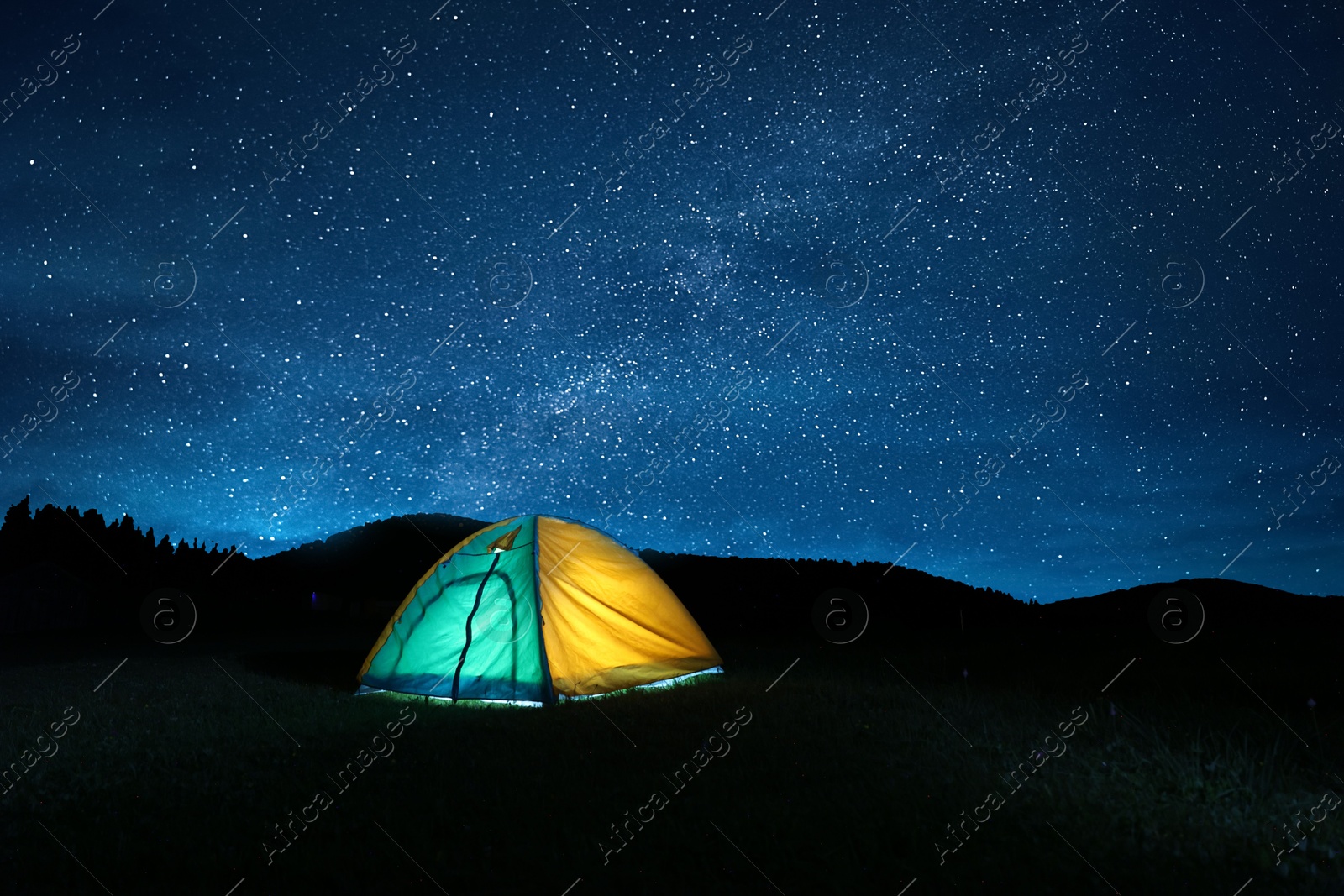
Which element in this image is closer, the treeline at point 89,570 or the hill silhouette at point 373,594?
the hill silhouette at point 373,594

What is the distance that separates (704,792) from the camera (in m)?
5.74

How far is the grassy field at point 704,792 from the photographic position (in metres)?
4.41

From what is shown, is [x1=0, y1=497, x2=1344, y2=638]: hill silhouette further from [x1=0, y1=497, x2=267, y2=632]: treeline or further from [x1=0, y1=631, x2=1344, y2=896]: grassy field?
[x1=0, y1=631, x2=1344, y2=896]: grassy field

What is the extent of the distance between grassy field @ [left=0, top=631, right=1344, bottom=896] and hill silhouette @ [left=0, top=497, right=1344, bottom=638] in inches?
410

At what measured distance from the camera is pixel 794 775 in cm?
607

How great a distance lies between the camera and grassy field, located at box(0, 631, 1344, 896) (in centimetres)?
441

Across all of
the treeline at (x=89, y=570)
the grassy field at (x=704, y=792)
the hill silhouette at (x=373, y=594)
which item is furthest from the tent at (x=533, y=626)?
the treeline at (x=89, y=570)

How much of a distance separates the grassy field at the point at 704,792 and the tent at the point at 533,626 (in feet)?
1.90

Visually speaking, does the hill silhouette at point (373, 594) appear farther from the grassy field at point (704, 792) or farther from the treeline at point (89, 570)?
the grassy field at point (704, 792)

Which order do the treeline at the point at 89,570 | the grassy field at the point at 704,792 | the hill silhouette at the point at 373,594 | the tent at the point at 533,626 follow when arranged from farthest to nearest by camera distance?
the treeline at the point at 89,570 → the hill silhouette at the point at 373,594 → the tent at the point at 533,626 → the grassy field at the point at 704,792

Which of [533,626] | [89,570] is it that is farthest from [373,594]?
[533,626]

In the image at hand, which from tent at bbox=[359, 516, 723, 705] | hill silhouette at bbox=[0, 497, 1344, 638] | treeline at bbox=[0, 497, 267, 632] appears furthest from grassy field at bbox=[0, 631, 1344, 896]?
treeline at bbox=[0, 497, 267, 632]

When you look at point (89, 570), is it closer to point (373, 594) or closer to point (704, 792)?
point (373, 594)

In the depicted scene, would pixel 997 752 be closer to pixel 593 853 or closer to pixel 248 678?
pixel 593 853
